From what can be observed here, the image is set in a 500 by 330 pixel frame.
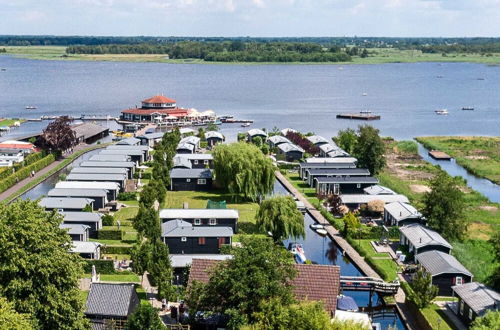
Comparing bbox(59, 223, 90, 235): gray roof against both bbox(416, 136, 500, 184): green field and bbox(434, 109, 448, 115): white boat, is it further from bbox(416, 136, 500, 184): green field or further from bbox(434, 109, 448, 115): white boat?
bbox(434, 109, 448, 115): white boat

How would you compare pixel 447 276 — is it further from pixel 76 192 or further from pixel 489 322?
pixel 76 192

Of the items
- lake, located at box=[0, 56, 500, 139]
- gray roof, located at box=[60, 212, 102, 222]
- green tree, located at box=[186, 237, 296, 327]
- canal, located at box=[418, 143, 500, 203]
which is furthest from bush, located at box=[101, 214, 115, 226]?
lake, located at box=[0, 56, 500, 139]

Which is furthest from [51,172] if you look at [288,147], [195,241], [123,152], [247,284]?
[247,284]

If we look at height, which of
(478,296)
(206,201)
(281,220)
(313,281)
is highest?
(313,281)

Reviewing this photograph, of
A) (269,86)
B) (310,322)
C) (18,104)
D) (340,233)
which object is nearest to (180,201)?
(340,233)

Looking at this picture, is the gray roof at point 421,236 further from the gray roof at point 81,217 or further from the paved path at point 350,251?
the gray roof at point 81,217
